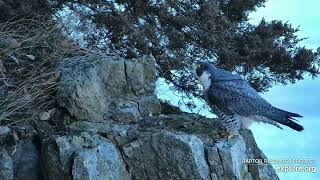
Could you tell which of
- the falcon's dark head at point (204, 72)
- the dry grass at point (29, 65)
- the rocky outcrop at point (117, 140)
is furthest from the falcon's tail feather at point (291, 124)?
the dry grass at point (29, 65)

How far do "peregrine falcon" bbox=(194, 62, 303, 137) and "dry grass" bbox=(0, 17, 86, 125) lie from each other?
1863 mm

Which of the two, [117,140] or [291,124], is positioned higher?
[291,124]

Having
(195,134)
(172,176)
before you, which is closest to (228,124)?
(195,134)

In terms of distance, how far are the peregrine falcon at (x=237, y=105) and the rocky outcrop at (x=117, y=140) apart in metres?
0.23

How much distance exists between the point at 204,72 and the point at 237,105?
651 millimetres

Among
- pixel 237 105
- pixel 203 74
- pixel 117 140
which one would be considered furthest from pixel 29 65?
pixel 237 105

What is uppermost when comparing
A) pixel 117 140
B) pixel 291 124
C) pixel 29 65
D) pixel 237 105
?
pixel 29 65

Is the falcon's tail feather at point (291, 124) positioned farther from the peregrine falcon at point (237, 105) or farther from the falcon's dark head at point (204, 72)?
the falcon's dark head at point (204, 72)

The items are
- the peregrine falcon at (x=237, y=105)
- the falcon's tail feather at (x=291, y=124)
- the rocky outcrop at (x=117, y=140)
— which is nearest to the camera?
the rocky outcrop at (x=117, y=140)

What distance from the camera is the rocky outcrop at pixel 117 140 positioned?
5.63 metres

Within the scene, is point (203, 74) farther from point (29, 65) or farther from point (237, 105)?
point (29, 65)

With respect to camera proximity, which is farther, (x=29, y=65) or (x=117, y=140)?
(x=29, y=65)

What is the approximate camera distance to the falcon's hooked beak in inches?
252

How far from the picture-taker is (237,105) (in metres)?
6.05
